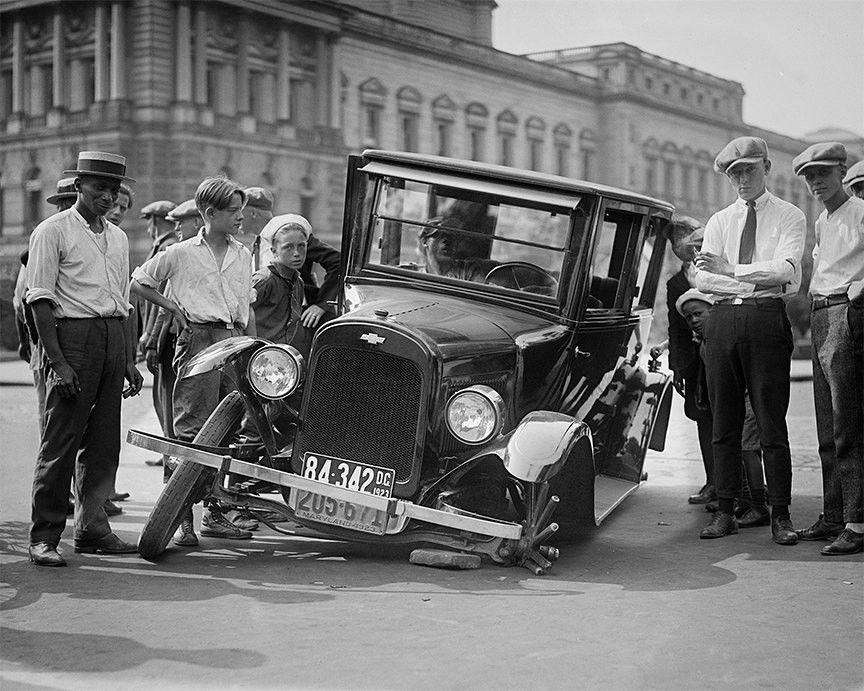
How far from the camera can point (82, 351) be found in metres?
5.96

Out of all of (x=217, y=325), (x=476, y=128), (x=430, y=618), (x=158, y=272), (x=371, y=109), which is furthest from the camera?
(x=476, y=128)

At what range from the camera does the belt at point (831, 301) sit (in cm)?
640

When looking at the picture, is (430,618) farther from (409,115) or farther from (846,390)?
(409,115)

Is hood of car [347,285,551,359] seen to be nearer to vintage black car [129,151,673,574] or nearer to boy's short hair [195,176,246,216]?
vintage black car [129,151,673,574]

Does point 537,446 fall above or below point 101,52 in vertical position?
below

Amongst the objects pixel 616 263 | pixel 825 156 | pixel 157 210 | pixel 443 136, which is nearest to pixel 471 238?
pixel 616 263

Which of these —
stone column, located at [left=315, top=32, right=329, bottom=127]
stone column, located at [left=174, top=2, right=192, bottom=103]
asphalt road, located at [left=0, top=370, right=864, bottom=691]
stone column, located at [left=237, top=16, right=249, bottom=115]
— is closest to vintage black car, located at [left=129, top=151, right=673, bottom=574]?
asphalt road, located at [left=0, top=370, right=864, bottom=691]

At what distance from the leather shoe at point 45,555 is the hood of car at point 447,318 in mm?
1813

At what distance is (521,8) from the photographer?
487 inches

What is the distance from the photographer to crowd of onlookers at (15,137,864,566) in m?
5.95

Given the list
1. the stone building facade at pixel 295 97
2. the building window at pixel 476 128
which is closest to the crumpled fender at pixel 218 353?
the stone building facade at pixel 295 97

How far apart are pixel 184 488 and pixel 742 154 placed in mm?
3457

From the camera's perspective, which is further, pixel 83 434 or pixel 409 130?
pixel 409 130

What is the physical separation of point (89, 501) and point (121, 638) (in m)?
1.76
